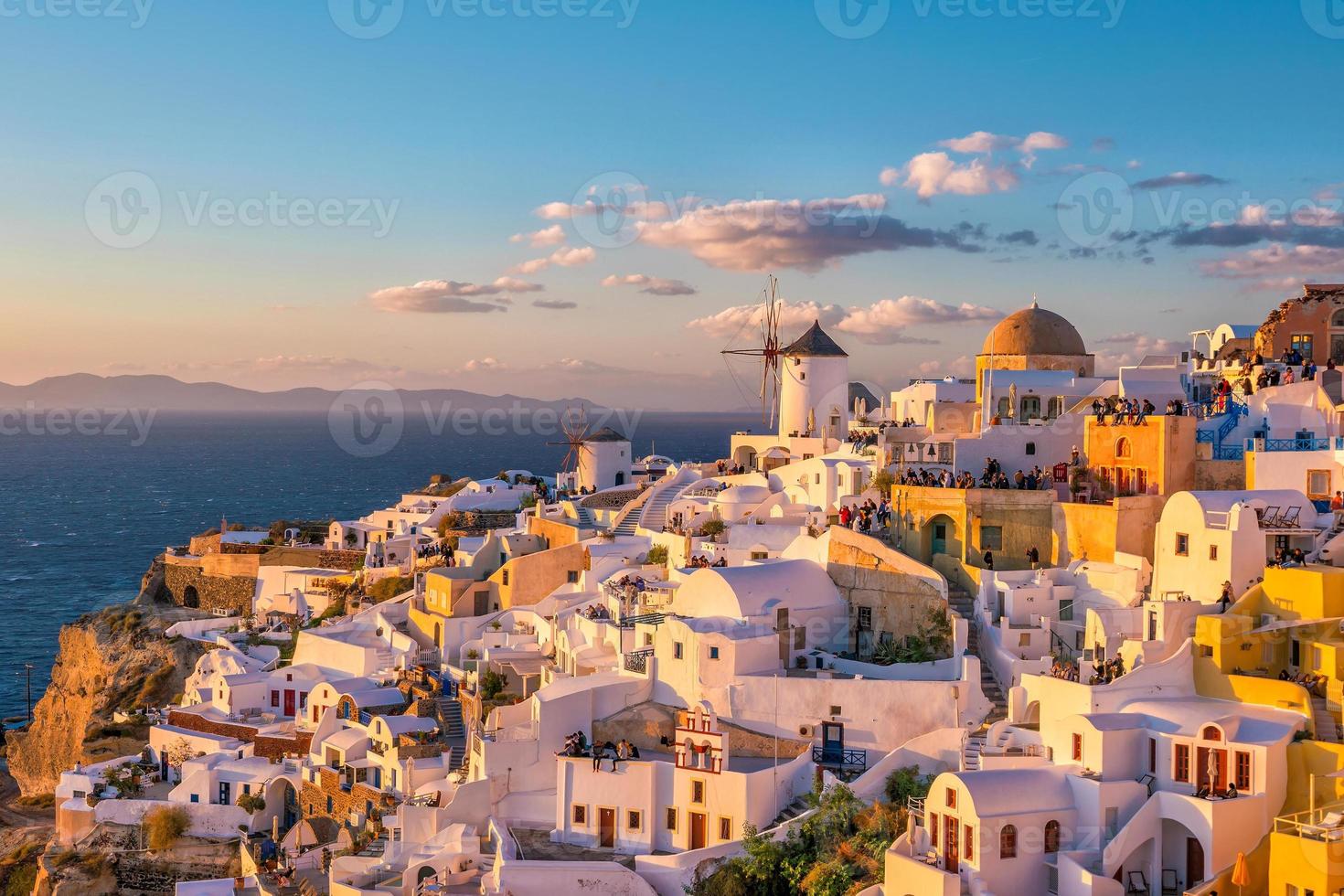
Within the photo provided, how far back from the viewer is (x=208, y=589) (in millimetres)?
59031

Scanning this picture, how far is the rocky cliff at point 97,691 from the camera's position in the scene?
43.6 metres

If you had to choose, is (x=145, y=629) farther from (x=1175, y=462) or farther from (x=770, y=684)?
(x=1175, y=462)

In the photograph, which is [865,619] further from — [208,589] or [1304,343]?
[208,589]

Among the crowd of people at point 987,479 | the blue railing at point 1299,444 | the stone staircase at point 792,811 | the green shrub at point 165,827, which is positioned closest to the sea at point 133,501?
the green shrub at point 165,827

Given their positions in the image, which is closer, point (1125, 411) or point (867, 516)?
point (1125, 411)

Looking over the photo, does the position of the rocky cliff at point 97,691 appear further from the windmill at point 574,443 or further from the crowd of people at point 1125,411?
the crowd of people at point 1125,411

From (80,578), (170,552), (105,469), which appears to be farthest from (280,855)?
(105,469)

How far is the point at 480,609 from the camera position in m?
40.1

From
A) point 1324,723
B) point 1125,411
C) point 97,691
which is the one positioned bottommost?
point 97,691

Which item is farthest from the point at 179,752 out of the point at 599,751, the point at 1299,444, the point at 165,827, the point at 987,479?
the point at 1299,444

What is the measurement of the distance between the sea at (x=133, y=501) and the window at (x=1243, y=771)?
1751 inches

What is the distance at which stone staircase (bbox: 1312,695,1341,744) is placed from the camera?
2133cm

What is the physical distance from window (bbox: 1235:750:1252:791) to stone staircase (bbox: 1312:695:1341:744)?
124 centimetres

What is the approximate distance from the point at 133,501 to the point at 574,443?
77850mm
